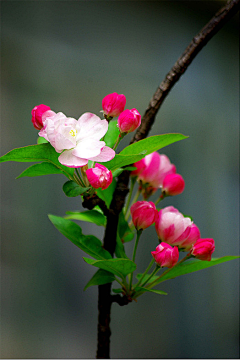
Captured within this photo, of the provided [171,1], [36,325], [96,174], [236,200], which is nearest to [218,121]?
[236,200]

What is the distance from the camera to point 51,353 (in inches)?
45.0

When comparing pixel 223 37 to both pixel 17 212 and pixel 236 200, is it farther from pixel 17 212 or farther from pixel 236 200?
pixel 17 212

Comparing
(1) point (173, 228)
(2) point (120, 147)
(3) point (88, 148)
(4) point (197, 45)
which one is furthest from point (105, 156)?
(2) point (120, 147)

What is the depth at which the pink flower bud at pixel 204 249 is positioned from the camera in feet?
1.26

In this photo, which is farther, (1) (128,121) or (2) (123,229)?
(2) (123,229)

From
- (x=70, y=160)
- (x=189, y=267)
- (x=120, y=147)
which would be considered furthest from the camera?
(x=120, y=147)

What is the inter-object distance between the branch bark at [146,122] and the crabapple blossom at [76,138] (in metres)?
0.12

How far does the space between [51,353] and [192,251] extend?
40.4 inches

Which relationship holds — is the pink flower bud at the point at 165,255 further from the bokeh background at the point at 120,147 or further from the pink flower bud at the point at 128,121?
the bokeh background at the point at 120,147

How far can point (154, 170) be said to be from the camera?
51 centimetres

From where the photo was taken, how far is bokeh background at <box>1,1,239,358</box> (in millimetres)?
1182

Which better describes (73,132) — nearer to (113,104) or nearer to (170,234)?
(113,104)

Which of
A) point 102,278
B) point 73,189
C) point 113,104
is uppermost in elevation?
point 113,104

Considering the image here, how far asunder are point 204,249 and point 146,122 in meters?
0.21
